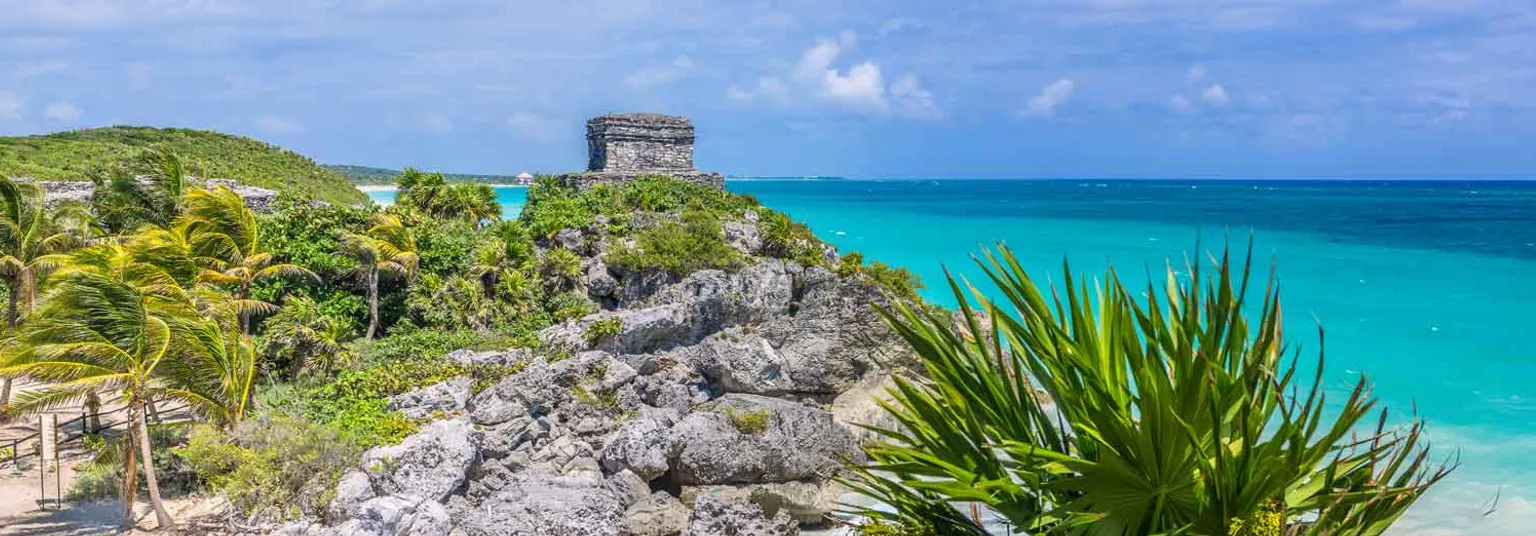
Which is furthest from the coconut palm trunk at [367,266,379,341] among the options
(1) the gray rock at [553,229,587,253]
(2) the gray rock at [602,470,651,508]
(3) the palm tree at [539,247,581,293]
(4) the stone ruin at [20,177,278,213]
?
(4) the stone ruin at [20,177,278,213]

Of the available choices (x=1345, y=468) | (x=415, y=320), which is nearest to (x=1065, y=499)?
(x=1345, y=468)

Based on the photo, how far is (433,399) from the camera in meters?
11.6

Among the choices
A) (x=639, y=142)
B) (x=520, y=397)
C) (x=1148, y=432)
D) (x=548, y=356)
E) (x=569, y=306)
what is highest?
(x=639, y=142)

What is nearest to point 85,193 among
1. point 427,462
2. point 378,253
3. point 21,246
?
point 21,246

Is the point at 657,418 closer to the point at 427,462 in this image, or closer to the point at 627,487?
the point at 627,487

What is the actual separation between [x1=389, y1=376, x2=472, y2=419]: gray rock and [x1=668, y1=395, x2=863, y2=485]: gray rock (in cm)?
275

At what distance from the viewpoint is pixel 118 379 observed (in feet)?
28.0

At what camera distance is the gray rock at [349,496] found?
895cm

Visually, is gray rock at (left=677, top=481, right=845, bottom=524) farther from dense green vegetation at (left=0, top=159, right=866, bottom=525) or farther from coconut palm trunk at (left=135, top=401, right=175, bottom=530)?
coconut palm trunk at (left=135, top=401, right=175, bottom=530)

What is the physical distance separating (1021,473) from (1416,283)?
3286 centimetres

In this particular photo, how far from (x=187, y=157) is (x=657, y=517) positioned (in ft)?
88.1

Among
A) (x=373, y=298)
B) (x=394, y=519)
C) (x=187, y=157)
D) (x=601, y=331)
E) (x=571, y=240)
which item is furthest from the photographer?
(x=187, y=157)

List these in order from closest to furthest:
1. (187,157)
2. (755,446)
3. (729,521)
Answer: (729,521), (755,446), (187,157)

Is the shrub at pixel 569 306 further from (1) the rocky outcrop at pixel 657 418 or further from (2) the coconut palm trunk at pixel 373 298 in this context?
(2) the coconut palm trunk at pixel 373 298
